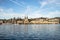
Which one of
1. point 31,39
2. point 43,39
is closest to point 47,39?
point 43,39

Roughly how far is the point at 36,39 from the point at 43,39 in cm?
88

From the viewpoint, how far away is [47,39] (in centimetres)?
1880

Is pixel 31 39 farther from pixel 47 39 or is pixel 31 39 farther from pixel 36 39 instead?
pixel 47 39

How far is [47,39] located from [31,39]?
2.01 m

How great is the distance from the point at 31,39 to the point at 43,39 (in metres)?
1.52

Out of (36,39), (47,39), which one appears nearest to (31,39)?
(36,39)

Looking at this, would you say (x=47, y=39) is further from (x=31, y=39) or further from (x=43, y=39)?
(x=31, y=39)

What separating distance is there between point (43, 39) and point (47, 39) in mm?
501

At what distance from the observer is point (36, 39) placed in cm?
1889

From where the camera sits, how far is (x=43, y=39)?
61.9 feet
